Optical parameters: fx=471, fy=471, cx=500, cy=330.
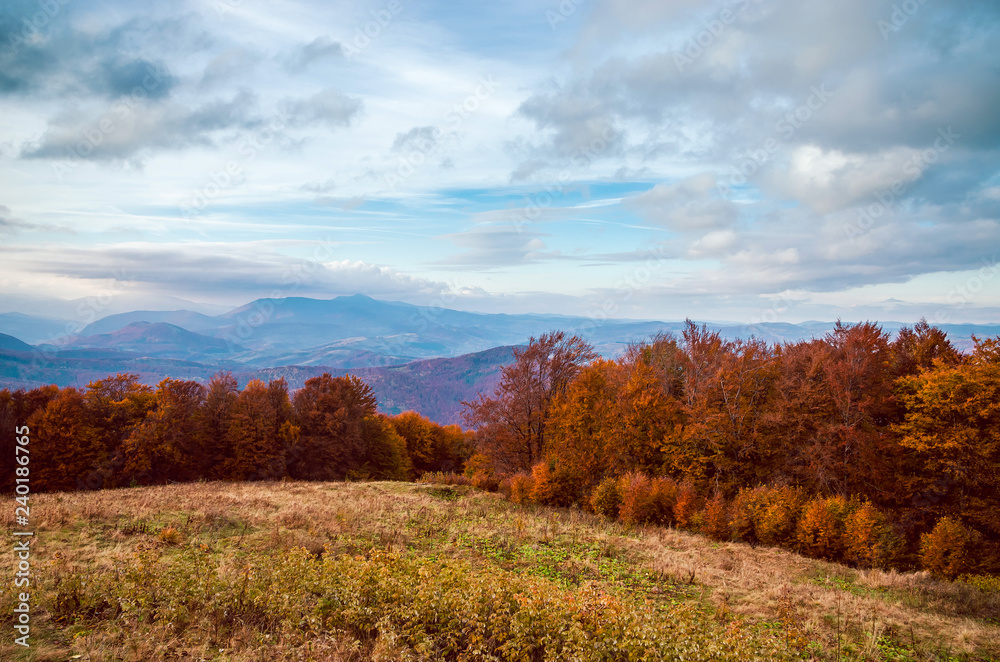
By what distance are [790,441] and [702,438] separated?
5538 millimetres

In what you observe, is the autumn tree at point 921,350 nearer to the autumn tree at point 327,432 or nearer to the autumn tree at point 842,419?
the autumn tree at point 842,419

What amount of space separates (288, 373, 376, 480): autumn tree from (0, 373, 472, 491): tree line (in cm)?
11

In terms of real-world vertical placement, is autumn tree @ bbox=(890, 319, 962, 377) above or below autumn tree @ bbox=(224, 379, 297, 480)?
above

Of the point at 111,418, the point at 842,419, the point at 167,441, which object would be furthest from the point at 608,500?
the point at 111,418

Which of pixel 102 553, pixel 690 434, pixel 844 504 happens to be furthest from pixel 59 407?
pixel 844 504

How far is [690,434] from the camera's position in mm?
31203

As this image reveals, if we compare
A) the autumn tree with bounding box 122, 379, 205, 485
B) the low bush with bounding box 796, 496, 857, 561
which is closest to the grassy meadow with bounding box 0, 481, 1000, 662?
the low bush with bounding box 796, 496, 857, 561

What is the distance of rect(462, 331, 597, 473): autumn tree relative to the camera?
3984 centimetres

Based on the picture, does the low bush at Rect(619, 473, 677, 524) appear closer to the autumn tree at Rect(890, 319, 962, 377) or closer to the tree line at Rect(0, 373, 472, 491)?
the autumn tree at Rect(890, 319, 962, 377)

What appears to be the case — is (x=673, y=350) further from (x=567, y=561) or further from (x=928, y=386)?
(x=567, y=561)

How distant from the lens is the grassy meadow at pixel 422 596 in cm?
855

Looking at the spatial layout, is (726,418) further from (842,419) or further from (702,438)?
(842,419)

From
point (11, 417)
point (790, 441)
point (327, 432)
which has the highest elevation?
point (11, 417)

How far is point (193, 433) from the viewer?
148 feet
